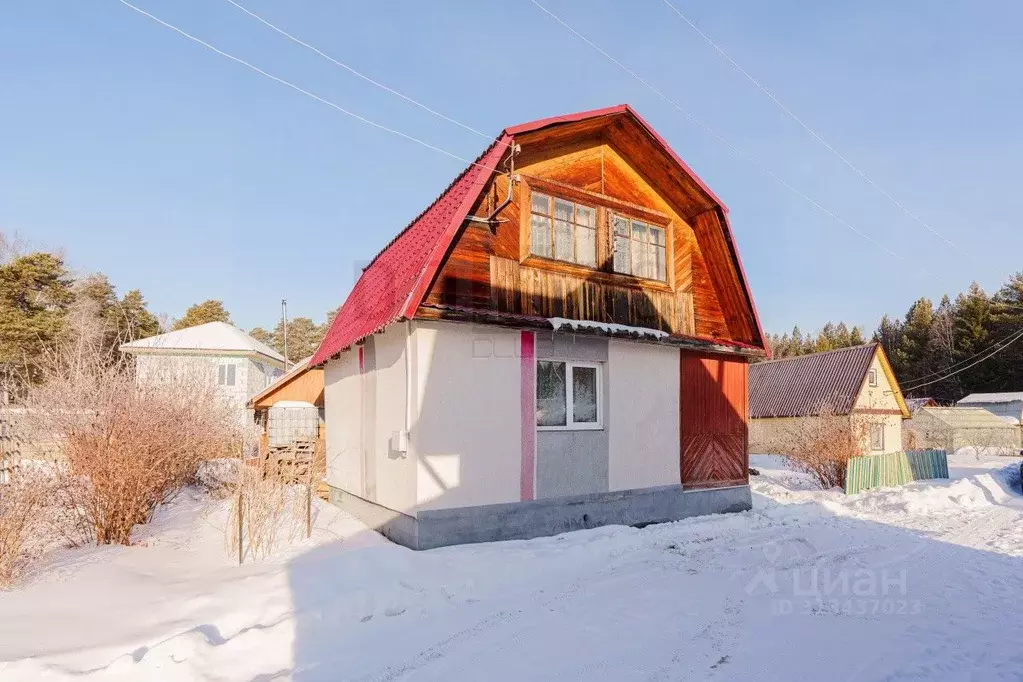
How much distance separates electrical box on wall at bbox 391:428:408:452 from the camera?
293 inches

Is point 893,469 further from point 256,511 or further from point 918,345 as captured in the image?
point 918,345

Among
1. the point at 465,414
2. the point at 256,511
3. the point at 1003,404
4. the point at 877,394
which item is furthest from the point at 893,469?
the point at 1003,404

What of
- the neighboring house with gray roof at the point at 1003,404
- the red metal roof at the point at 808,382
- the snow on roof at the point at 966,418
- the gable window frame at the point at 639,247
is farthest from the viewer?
the neighboring house with gray roof at the point at 1003,404

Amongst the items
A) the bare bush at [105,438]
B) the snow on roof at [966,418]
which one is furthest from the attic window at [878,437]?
the bare bush at [105,438]

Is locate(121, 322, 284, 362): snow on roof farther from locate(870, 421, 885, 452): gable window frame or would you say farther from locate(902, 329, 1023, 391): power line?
locate(902, 329, 1023, 391): power line

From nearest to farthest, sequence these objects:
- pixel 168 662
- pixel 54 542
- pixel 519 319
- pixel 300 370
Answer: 1. pixel 168 662
2. pixel 54 542
3. pixel 519 319
4. pixel 300 370

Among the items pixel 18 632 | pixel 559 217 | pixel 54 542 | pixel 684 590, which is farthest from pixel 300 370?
pixel 684 590

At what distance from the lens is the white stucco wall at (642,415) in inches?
361

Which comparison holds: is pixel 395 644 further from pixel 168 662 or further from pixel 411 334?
pixel 411 334

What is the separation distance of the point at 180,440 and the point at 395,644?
6180 mm

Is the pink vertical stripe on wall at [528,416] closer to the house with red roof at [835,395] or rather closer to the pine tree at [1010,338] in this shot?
the house with red roof at [835,395]

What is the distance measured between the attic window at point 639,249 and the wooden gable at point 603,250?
12 centimetres

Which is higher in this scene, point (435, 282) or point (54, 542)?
point (435, 282)

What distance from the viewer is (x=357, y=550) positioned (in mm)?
6859
